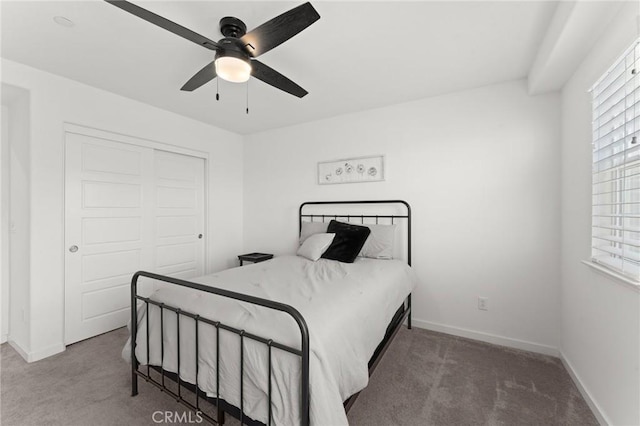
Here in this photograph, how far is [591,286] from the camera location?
70.2 inches

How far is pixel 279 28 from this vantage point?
143 centimetres

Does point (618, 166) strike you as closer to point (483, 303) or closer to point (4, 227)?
point (483, 303)

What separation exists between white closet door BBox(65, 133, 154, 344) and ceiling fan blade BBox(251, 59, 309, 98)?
2090 mm

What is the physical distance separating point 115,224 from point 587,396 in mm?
4270

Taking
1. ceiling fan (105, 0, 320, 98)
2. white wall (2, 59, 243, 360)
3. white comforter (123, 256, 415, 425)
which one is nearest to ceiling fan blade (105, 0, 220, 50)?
ceiling fan (105, 0, 320, 98)

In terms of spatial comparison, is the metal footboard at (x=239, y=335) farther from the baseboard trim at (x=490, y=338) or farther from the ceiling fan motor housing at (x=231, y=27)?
the baseboard trim at (x=490, y=338)

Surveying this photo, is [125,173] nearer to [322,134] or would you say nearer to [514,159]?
[322,134]

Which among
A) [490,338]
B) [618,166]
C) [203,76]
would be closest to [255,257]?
[203,76]

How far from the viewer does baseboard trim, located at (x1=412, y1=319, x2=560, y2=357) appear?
238cm

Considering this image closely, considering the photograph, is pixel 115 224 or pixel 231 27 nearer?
pixel 231 27

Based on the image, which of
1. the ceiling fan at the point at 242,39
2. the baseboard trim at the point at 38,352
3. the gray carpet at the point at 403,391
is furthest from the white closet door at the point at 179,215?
the ceiling fan at the point at 242,39

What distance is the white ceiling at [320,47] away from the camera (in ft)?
5.43

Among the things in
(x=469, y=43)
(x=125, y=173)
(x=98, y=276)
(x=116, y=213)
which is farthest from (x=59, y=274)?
(x=469, y=43)

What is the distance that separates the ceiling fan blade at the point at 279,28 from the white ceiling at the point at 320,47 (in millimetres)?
251
